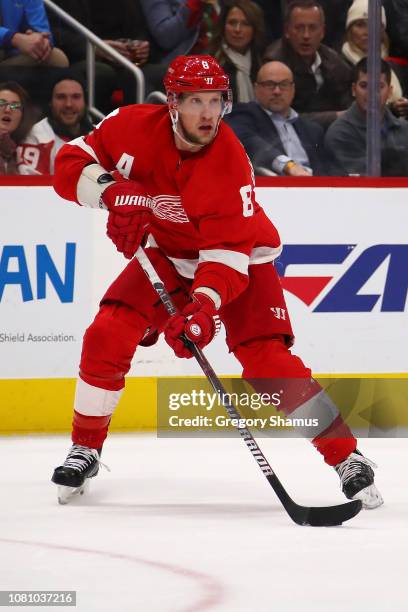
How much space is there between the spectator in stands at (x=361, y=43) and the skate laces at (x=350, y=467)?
1924mm

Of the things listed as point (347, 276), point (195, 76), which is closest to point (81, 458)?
point (195, 76)

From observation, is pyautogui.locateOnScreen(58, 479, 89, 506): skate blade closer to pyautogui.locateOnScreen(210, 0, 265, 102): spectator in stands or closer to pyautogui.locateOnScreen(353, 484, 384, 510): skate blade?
pyautogui.locateOnScreen(353, 484, 384, 510): skate blade

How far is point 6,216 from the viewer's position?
444cm

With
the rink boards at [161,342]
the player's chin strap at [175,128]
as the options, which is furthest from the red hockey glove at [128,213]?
the rink boards at [161,342]

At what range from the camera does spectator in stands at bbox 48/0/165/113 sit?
457 centimetres

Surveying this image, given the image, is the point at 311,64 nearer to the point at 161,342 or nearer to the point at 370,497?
the point at 161,342

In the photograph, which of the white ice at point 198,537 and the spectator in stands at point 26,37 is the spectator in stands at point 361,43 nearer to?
the spectator in stands at point 26,37

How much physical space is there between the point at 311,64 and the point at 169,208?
1.67m

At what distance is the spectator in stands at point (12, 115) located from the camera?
448 cm

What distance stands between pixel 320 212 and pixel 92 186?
57.9 inches

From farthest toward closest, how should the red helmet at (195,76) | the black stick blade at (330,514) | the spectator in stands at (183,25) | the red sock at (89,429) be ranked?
the spectator in stands at (183,25) → the red sock at (89,429) → the red helmet at (195,76) → the black stick blade at (330,514)

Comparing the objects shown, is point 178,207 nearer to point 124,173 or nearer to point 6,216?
point 124,173

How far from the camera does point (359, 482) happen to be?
10.2 feet

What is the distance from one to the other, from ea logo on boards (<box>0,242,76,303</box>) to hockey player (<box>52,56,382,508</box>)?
1.11 m
